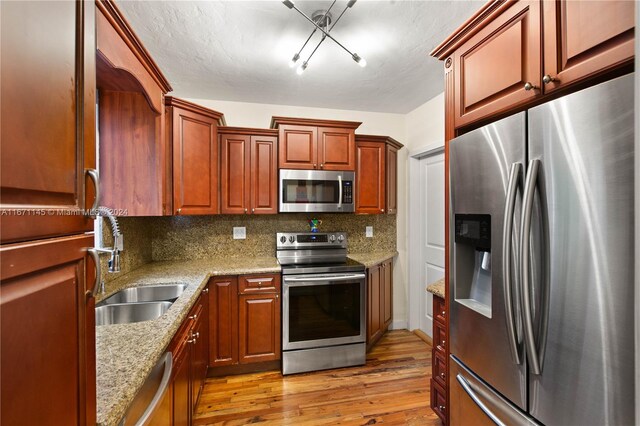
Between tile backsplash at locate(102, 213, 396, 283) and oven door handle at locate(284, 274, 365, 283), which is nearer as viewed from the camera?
oven door handle at locate(284, 274, 365, 283)

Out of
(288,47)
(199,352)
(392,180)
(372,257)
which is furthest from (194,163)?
(392,180)

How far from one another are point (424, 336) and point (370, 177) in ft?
6.29

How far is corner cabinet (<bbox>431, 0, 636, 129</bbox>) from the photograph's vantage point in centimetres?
84

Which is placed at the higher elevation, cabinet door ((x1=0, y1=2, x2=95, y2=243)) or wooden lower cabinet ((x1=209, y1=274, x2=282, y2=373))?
cabinet door ((x1=0, y1=2, x2=95, y2=243))

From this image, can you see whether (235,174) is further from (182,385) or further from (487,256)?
(487,256)

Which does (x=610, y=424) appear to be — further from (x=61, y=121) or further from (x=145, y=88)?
(x=145, y=88)

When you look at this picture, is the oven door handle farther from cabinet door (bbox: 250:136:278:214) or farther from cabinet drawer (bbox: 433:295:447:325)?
cabinet drawer (bbox: 433:295:447:325)

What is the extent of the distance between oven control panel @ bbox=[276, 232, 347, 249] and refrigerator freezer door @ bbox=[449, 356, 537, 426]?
1.79 meters

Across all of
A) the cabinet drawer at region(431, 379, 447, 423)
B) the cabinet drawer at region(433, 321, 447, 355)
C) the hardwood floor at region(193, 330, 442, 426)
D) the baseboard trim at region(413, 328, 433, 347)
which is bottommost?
the hardwood floor at region(193, 330, 442, 426)

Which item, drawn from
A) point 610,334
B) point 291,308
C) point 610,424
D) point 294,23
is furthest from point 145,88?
point 610,424

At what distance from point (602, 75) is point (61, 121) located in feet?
4.70

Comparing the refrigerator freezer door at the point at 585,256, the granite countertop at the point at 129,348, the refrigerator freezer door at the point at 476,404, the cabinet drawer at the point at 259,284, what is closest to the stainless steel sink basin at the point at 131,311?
the granite countertop at the point at 129,348

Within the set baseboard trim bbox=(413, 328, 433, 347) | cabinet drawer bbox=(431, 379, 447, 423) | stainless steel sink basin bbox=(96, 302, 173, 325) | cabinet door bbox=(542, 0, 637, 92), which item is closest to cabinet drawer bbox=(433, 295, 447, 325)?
cabinet drawer bbox=(431, 379, 447, 423)

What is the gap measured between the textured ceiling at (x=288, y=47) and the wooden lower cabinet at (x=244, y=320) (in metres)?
1.79
